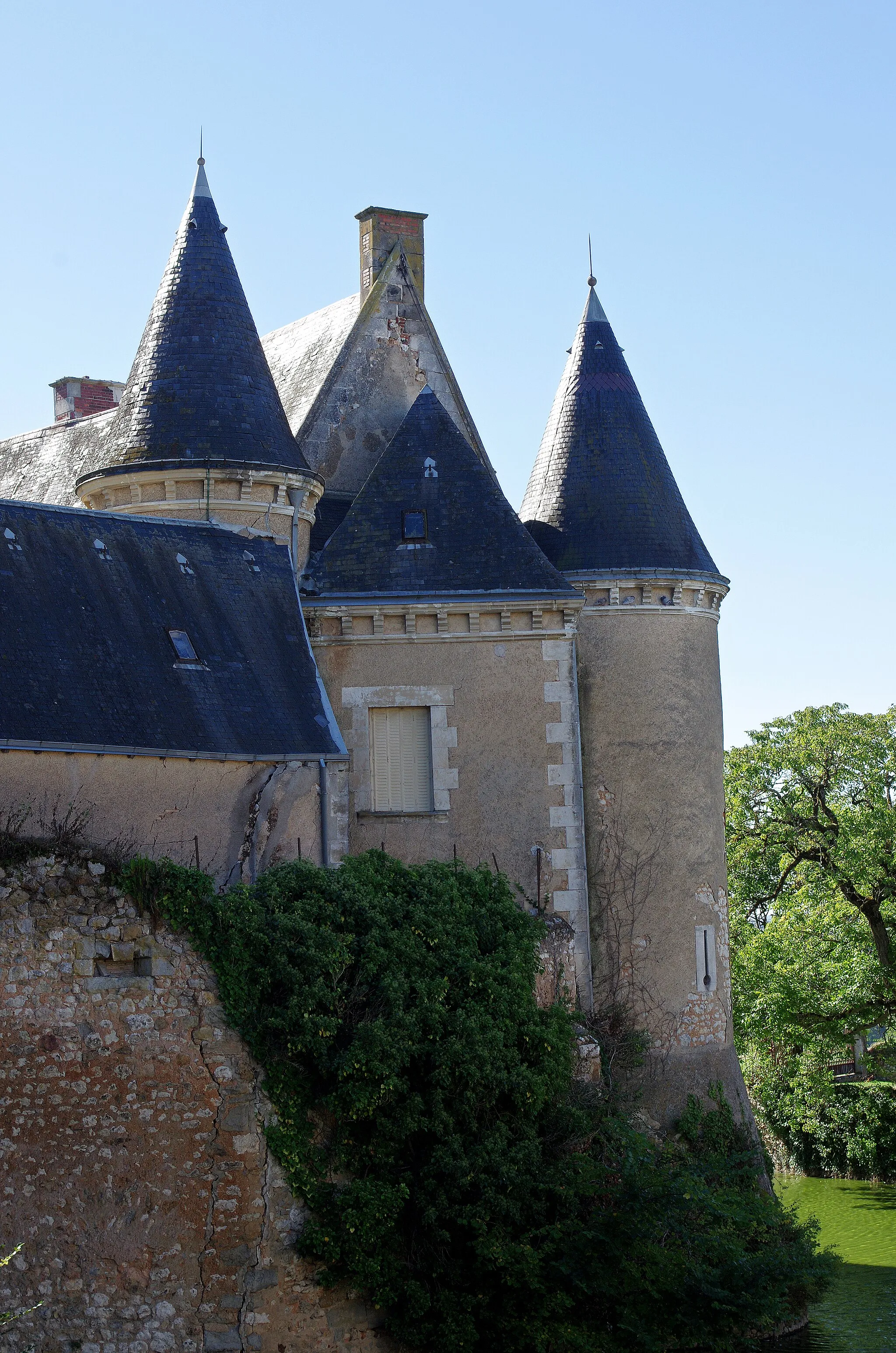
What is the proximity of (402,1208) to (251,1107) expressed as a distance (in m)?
1.71

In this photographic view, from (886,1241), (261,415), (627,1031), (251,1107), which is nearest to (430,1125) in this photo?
(251,1107)

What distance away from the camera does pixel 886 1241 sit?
996 inches

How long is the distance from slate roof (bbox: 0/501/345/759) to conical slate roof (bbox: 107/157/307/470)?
1192 millimetres

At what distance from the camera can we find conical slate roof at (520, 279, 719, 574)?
21.3 meters

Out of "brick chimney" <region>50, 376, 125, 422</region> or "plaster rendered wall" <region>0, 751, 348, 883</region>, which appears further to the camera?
"brick chimney" <region>50, 376, 125, 422</region>

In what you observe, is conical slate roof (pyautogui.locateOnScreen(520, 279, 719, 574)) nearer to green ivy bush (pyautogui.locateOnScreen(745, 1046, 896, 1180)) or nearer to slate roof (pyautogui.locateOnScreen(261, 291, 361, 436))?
slate roof (pyautogui.locateOnScreen(261, 291, 361, 436))

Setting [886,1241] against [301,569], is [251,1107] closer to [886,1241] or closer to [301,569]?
[301,569]

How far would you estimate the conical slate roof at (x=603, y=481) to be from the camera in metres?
21.3

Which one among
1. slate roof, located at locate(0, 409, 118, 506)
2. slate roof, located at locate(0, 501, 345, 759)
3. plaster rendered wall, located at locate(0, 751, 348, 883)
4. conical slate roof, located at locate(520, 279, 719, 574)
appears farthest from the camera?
slate roof, located at locate(0, 409, 118, 506)

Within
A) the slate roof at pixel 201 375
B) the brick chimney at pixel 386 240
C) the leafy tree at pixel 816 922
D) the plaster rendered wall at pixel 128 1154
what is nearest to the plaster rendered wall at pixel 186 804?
the plaster rendered wall at pixel 128 1154

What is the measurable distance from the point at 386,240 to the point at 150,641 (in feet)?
30.5

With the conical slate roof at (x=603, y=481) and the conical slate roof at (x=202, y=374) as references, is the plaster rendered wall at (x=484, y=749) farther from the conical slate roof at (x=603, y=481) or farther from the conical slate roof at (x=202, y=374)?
the conical slate roof at (x=202, y=374)

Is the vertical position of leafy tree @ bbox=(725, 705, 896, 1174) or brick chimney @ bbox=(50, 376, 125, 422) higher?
brick chimney @ bbox=(50, 376, 125, 422)

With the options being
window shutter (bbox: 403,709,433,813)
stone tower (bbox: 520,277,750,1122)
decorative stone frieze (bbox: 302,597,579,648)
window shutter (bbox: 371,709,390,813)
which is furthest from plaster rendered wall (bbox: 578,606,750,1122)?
window shutter (bbox: 371,709,390,813)
